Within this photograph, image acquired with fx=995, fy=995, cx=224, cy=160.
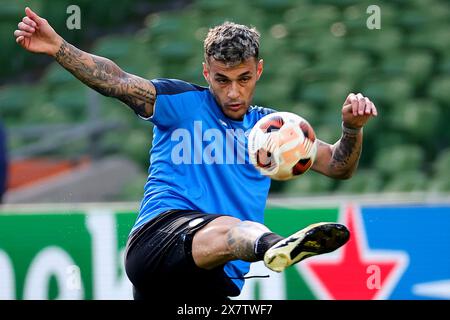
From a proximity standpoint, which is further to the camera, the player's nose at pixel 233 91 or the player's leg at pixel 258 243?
the player's nose at pixel 233 91

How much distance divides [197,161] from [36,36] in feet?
3.16

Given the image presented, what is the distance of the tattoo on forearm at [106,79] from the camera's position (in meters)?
4.58

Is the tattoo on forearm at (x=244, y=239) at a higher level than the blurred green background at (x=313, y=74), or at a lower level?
lower

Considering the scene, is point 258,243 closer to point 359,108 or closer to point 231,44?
point 359,108

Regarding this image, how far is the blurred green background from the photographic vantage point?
31.1ft

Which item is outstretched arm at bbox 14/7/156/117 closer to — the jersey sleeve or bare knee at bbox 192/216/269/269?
the jersey sleeve

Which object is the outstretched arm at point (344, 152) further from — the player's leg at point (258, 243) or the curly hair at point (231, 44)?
the player's leg at point (258, 243)

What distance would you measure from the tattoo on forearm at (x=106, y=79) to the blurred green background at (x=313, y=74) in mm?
4756

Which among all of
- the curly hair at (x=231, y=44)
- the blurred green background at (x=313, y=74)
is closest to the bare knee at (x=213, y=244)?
the curly hair at (x=231, y=44)

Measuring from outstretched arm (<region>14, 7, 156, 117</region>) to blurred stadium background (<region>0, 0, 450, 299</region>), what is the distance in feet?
14.7

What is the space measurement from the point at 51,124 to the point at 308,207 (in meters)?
4.46

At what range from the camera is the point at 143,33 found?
11.4 metres

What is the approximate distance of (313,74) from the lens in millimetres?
10031

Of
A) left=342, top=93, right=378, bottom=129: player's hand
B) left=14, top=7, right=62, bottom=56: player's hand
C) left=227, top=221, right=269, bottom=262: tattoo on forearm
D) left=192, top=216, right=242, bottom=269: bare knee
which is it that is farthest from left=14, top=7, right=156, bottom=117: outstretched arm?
left=342, top=93, right=378, bottom=129: player's hand
